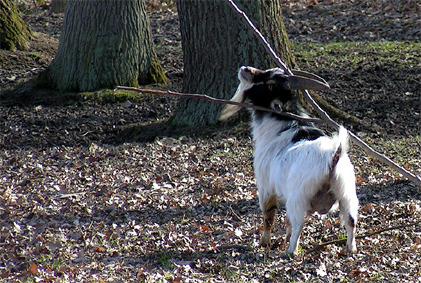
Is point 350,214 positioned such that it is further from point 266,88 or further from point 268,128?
point 266,88

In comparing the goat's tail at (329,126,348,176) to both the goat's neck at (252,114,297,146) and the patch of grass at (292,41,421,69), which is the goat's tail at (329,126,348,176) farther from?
the patch of grass at (292,41,421,69)

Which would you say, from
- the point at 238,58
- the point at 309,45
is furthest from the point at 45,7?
the point at 238,58

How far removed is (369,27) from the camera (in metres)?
14.8

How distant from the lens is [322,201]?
4973 mm

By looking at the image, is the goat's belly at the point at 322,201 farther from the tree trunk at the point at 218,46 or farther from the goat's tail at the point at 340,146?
the tree trunk at the point at 218,46

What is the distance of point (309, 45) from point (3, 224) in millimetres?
9233

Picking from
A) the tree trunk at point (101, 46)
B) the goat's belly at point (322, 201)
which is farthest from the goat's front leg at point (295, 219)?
the tree trunk at point (101, 46)

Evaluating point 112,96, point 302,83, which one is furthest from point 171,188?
point 112,96

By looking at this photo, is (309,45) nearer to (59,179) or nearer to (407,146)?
(407,146)

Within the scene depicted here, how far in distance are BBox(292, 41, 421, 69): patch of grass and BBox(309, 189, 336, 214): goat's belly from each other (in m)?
6.66

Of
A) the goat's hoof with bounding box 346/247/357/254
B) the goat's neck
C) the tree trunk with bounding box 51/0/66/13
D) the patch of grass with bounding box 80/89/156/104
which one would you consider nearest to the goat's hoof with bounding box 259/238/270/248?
the goat's hoof with bounding box 346/247/357/254

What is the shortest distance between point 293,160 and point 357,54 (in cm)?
767

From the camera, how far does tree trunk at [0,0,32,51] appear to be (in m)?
12.2

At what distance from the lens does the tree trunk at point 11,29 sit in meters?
12.2
